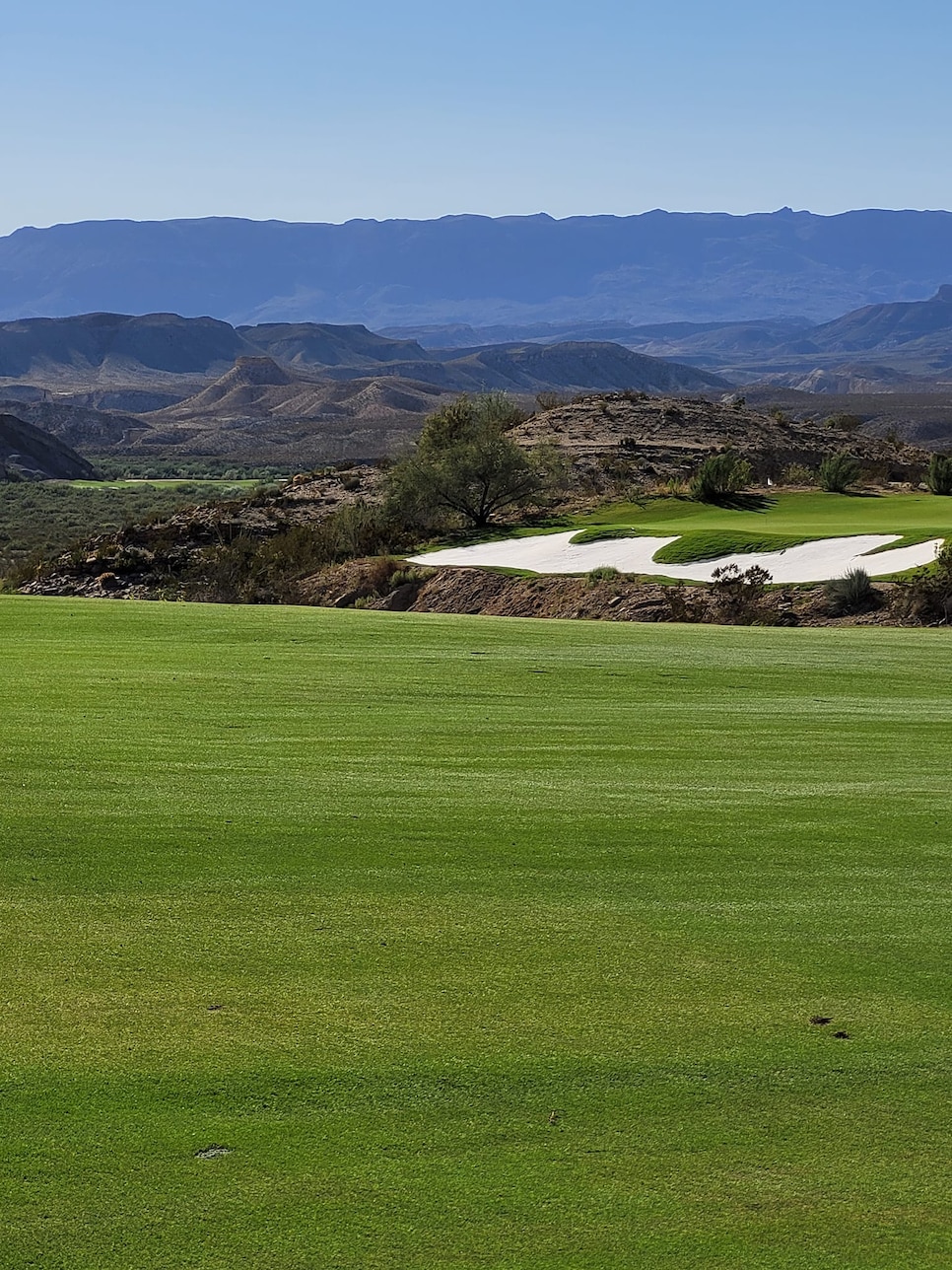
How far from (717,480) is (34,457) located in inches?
2767

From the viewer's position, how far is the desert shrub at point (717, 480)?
128 feet

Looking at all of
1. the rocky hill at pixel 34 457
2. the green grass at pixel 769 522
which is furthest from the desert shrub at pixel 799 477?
the rocky hill at pixel 34 457

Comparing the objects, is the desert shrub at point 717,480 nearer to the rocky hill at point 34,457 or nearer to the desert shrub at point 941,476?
the desert shrub at point 941,476

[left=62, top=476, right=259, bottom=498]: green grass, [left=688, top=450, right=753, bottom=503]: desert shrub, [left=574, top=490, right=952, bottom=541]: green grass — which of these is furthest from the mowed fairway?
[left=62, top=476, right=259, bottom=498]: green grass

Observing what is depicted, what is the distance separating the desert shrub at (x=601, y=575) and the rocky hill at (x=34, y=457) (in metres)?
70.4

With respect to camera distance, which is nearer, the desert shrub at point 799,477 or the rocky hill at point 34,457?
the desert shrub at point 799,477

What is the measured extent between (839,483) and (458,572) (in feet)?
47.5

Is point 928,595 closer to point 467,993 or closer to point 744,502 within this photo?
point 744,502

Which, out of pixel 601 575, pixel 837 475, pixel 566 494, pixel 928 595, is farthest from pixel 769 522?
pixel 566 494

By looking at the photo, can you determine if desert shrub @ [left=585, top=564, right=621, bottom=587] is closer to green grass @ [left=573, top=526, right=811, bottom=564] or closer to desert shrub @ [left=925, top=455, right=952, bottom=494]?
green grass @ [left=573, top=526, right=811, bottom=564]

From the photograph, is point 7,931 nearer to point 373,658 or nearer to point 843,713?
point 843,713

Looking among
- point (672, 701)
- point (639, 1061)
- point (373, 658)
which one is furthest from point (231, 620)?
point (639, 1061)

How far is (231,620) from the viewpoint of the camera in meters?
19.0

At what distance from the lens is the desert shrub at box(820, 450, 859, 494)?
40.7 meters
